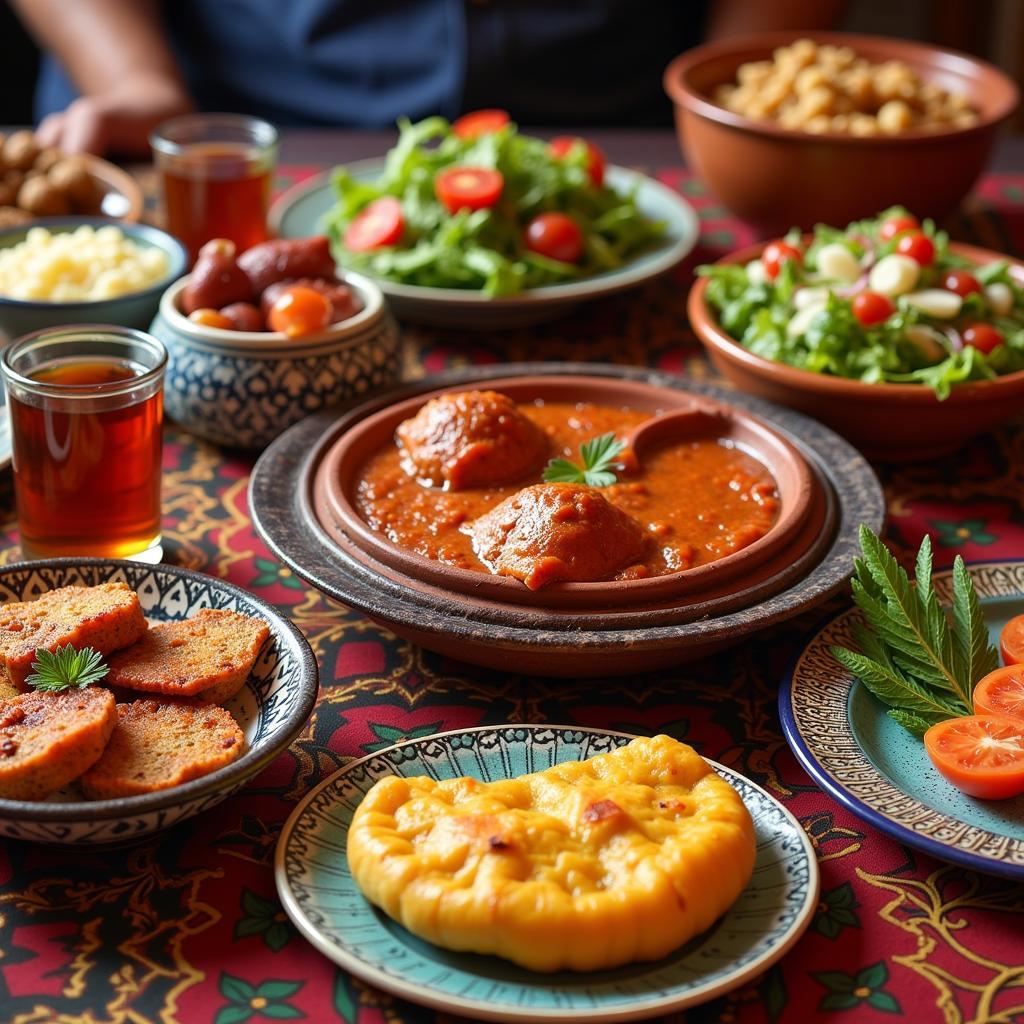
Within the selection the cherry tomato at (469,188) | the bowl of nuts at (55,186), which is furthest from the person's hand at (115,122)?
the cherry tomato at (469,188)

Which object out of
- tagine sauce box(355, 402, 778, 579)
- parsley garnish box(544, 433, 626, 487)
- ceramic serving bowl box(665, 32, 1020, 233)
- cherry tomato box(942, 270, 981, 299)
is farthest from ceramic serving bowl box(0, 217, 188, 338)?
cherry tomato box(942, 270, 981, 299)

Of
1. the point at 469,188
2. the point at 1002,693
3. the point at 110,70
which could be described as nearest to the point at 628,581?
the point at 1002,693

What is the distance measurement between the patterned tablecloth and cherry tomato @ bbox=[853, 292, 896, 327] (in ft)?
2.13

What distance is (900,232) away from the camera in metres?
3.53

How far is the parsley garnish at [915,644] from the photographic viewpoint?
87.4 inches

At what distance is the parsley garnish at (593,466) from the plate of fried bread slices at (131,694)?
0.76 m

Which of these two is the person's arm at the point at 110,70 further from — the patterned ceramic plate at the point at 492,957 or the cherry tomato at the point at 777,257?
the patterned ceramic plate at the point at 492,957

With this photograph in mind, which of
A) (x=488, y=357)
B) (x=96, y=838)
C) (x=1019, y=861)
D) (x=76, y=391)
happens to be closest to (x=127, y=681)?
(x=96, y=838)

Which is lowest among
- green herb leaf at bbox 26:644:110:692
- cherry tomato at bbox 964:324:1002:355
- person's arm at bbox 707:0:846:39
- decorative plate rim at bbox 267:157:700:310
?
decorative plate rim at bbox 267:157:700:310

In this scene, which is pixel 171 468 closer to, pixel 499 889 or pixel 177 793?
pixel 177 793

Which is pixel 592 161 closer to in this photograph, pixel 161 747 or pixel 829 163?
pixel 829 163

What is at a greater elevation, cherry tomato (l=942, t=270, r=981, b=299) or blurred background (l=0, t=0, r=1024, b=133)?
cherry tomato (l=942, t=270, r=981, b=299)

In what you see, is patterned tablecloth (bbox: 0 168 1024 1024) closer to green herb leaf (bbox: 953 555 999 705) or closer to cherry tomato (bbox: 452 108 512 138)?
green herb leaf (bbox: 953 555 999 705)

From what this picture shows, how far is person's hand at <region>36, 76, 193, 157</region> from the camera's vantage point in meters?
4.74
